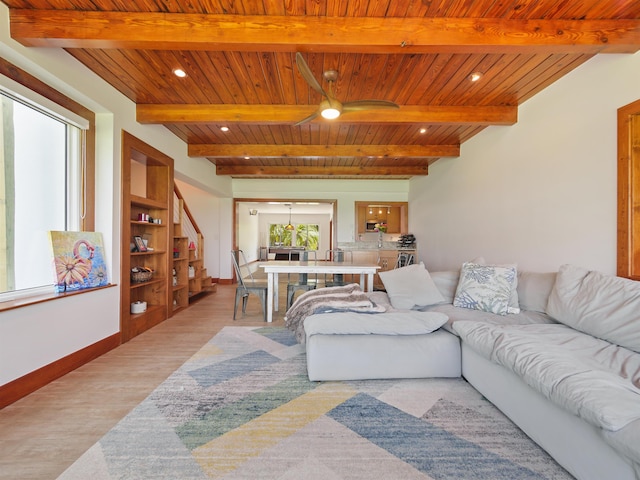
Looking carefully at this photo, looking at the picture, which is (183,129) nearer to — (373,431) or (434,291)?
(434,291)

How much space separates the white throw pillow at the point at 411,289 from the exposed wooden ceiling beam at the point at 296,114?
1748mm

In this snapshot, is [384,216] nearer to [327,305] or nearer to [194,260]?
[194,260]

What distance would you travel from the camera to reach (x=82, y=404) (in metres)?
1.82

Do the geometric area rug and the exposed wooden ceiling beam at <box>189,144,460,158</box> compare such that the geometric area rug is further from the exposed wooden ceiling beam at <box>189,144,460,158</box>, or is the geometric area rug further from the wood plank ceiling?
the exposed wooden ceiling beam at <box>189,144,460,158</box>

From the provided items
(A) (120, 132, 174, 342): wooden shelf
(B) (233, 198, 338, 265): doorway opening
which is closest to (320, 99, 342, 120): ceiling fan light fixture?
(A) (120, 132, 174, 342): wooden shelf

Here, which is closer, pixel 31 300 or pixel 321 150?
pixel 31 300

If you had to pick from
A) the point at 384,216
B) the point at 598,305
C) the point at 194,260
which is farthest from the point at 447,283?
the point at 384,216

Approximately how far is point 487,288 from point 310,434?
6.47 ft

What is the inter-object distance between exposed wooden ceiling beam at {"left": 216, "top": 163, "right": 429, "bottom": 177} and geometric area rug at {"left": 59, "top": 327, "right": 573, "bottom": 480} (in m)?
4.46

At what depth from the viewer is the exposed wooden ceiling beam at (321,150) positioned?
14.8ft

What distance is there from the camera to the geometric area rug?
1284 mm

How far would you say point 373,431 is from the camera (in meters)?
1.54

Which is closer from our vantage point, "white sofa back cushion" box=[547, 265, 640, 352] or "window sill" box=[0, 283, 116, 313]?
"white sofa back cushion" box=[547, 265, 640, 352]

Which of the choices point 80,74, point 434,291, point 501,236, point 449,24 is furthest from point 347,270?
point 80,74
